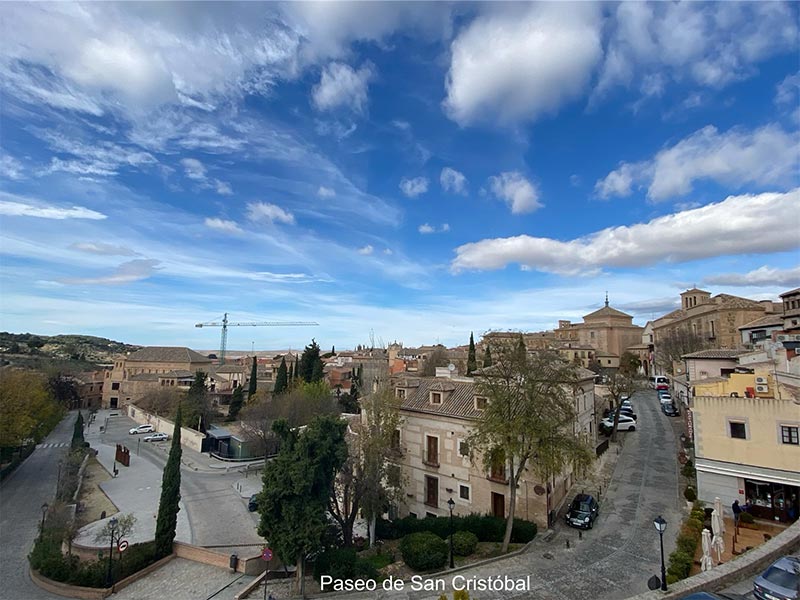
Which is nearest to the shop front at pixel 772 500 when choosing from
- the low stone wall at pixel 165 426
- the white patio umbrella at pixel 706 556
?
the white patio umbrella at pixel 706 556

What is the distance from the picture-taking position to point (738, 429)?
1928 cm

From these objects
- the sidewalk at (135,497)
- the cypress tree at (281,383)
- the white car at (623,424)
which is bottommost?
the sidewalk at (135,497)

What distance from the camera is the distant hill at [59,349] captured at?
89.5 metres

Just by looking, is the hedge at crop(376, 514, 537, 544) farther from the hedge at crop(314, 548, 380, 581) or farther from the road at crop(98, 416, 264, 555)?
the road at crop(98, 416, 264, 555)

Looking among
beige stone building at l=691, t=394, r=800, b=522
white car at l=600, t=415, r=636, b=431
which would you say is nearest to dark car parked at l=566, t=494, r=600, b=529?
beige stone building at l=691, t=394, r=800, b=522

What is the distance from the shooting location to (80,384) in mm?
72125

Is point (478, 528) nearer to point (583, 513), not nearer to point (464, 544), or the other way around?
point (464, 544)

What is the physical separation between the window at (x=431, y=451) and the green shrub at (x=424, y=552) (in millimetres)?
6533

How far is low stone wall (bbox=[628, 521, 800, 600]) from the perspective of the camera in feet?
35.7

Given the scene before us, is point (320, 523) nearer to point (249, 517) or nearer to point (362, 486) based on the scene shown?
point (362, 486)

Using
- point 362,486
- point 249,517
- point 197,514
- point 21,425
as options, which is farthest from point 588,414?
point 21,425

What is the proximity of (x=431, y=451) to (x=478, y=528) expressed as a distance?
5.24m

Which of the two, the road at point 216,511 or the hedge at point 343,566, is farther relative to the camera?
the road at point 216,511

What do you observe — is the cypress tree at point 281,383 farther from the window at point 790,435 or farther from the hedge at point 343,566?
the window at point 790,435
